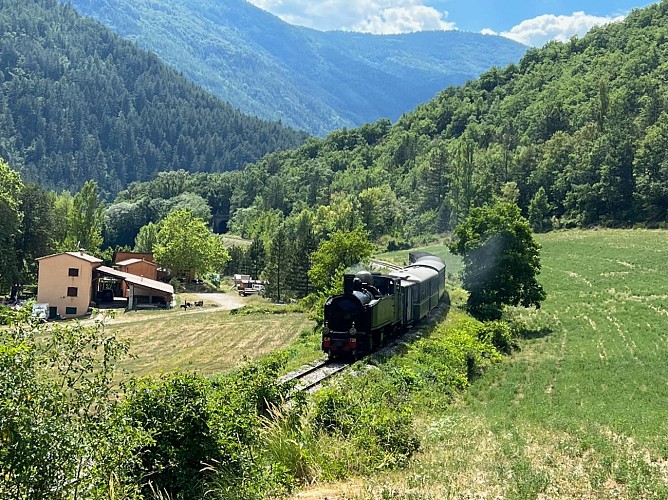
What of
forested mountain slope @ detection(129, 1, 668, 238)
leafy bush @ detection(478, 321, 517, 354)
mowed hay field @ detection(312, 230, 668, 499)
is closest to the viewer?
mowed hay field @ detection(312, 230, 668, 499)

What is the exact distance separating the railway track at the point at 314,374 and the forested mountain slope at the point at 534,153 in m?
73.4

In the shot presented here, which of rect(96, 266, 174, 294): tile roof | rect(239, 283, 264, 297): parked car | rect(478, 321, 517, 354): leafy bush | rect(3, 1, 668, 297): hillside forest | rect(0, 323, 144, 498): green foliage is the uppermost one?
rect(3, 1, 668, 297): hillside forest

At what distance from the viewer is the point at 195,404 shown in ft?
37.4

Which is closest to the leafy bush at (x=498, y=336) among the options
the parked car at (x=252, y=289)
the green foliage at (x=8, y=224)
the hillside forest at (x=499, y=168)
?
the hillside forest at (x=499, y=168)

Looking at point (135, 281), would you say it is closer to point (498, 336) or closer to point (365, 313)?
point (498, 336)

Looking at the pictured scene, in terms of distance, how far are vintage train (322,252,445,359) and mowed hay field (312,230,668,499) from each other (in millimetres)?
5154

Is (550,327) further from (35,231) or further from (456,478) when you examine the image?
(35,231)

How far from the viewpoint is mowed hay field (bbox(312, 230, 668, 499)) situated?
11.4 m

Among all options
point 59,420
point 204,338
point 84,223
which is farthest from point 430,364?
point 84,223

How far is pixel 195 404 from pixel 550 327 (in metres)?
37.4

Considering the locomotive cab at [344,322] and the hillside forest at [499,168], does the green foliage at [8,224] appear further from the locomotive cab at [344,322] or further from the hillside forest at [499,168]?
the locomotive cab at [344,322]

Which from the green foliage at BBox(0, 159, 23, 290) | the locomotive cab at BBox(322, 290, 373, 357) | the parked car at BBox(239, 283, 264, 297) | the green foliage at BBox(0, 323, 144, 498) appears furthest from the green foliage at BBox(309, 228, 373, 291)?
the green foliage at BBox(0, 323, 144, 498)

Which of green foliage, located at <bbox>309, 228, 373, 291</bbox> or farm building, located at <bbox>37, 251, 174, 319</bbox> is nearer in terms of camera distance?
green foliage, located at <bbox>309, 228, 373, 291</bbox>

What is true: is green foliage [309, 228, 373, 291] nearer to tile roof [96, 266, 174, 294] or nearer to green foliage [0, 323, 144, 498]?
tile roof [96, 266, 174, 294]
